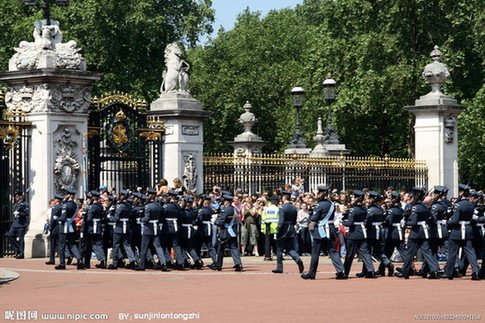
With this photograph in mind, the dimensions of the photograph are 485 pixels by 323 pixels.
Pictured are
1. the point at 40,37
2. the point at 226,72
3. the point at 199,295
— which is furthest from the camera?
the point at 226,72

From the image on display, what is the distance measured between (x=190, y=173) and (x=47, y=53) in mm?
4229

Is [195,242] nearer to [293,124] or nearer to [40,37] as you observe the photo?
[40,37]

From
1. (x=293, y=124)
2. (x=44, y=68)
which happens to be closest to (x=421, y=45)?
(x=293, y=124)

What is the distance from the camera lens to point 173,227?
22.0 meters

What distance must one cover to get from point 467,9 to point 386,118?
6.99m

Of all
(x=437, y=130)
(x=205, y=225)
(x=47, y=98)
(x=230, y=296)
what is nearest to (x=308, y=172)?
(x=437, y=130)

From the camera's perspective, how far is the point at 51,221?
22.6 m

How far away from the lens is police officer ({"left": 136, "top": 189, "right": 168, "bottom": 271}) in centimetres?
2166

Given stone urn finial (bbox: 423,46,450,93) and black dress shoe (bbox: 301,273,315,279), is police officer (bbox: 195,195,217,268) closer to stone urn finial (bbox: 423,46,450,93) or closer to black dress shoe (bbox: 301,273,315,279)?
black dress shoe (bbox: 301,273,315,279)

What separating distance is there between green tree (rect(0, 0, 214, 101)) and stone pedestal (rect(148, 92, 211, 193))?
22.2m

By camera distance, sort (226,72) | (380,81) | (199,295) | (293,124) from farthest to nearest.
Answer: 1. (226,72)
2. (293,124)
3. (380,81)
4. (199,295)

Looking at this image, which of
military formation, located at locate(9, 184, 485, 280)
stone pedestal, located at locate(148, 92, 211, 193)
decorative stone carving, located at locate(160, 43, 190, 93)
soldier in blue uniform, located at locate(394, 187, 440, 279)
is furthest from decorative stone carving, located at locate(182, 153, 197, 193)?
soldier in blue uniform, located at locate(394, 187, 440, 279)

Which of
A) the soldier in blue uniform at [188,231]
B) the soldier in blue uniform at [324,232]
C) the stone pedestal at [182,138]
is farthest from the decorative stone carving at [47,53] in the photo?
the soldier in blue uniform at [324,232]

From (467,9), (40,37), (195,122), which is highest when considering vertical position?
(467,9)
